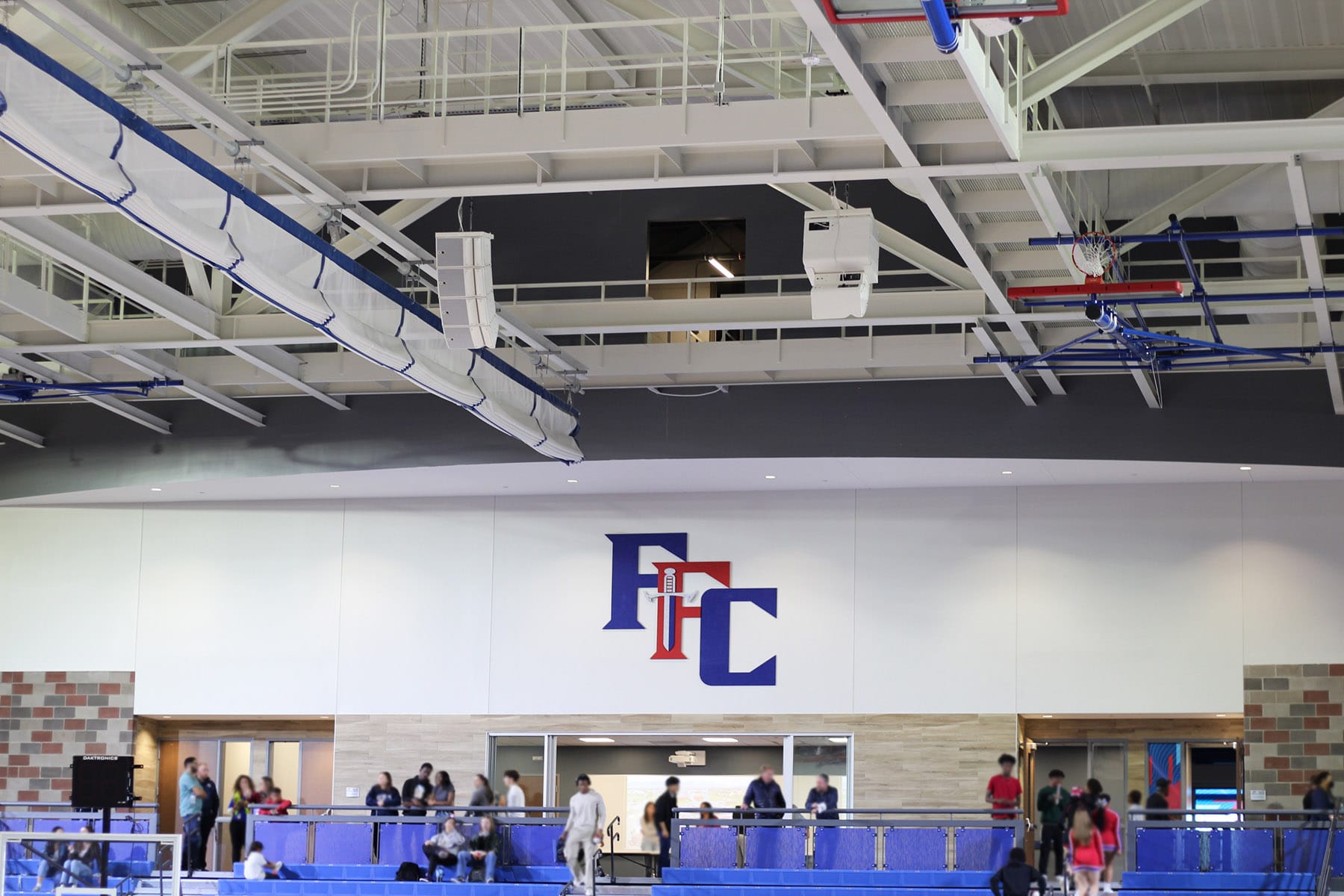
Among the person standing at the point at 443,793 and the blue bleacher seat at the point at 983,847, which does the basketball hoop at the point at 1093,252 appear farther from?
the person standing at the point at 443,793

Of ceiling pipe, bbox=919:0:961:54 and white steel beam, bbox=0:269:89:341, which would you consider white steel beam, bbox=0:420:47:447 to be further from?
ceiling pipe, bbox=919:0:961:54

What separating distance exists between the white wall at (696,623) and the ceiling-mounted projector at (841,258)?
445 inches

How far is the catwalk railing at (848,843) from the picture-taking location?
20.0m

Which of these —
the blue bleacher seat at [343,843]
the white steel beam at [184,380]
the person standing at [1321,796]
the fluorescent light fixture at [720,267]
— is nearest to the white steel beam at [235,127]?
the white steel beam at [184,380]

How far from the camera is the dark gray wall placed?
2219cm

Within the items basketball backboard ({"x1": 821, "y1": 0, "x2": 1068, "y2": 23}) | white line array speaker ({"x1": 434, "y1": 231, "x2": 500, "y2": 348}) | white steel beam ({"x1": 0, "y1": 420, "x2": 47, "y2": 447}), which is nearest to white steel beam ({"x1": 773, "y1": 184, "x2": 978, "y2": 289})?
white line array speaker ({"x1": 434, "y1": 231, "x2": 500, "y2": 348})

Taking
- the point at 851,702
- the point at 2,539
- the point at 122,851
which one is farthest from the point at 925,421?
the point at 2,539

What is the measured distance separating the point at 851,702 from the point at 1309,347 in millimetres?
9556

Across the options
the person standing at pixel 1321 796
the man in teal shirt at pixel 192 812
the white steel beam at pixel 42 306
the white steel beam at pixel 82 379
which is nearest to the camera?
the white steel beam at pixel 42 306

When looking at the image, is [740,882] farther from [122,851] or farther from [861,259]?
[861,259]

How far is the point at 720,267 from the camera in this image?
24.2 m

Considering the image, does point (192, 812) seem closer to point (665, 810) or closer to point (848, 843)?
point (665, 810)

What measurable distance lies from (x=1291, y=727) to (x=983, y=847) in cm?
670

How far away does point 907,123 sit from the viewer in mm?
13398
